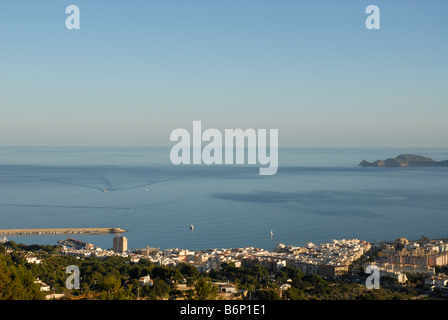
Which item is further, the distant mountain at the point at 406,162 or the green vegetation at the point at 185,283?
the distant mountain at the point at 406,162

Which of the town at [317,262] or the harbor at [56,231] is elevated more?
the town at [317,262]

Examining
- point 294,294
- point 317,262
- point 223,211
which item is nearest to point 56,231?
point 223,211

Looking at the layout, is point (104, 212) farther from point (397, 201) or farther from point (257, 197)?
point (397, 201)

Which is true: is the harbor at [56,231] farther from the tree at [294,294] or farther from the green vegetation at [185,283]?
the tree at [294,294]

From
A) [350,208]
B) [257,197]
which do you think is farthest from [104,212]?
[350,208]

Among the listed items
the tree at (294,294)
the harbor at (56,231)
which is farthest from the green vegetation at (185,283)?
the harbor at (56,231)

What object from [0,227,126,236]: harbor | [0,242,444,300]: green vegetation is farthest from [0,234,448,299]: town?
[0,227,126,236]: harbor

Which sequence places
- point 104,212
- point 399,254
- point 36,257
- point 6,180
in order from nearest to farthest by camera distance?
point 36,257 → point 399,254 → point 104,212 → point 6,180

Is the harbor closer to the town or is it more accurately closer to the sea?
the sea
